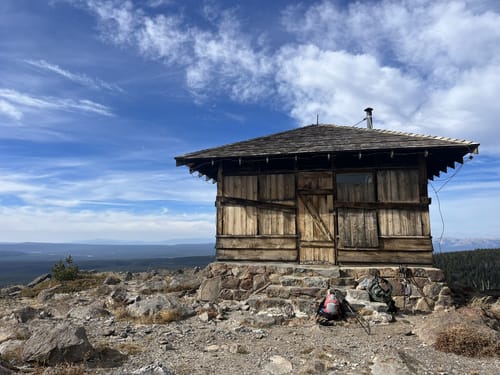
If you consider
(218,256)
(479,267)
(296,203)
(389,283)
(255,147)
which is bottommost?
(479,267)

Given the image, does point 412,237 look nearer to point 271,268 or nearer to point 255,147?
point 271,268

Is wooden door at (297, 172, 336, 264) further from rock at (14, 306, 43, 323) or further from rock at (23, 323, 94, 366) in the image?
rock at (14, 306, 43, 323)

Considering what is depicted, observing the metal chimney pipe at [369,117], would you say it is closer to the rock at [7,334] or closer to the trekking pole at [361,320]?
the trekking pole at [361,320]

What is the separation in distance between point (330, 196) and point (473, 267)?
39.9 metres

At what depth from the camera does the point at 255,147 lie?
41.2ft

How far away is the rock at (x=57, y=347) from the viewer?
604 cm

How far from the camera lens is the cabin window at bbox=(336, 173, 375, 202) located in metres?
11.4

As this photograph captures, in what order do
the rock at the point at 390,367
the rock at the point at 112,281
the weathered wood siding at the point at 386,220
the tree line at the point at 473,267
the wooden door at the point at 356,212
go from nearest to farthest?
the rock at the point at 390,367, the weathered wood siding at the point at 386,220, the wooden door at the point at 356,212, the rock at the point at 112,281, the tree line at the point at 473,267

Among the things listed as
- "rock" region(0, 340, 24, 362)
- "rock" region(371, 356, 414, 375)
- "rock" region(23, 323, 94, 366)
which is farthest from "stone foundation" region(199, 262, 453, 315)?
"rock" region(0, 340, 24, 362)

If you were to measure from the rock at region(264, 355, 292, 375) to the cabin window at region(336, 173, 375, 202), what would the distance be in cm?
643

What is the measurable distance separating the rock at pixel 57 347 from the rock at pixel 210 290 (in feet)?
17.4

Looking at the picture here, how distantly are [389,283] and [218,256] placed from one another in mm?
5932

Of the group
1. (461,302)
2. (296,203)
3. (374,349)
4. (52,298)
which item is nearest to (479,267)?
(461,302)

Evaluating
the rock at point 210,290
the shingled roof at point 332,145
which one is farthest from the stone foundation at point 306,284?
the shingled roof at point 332,145
